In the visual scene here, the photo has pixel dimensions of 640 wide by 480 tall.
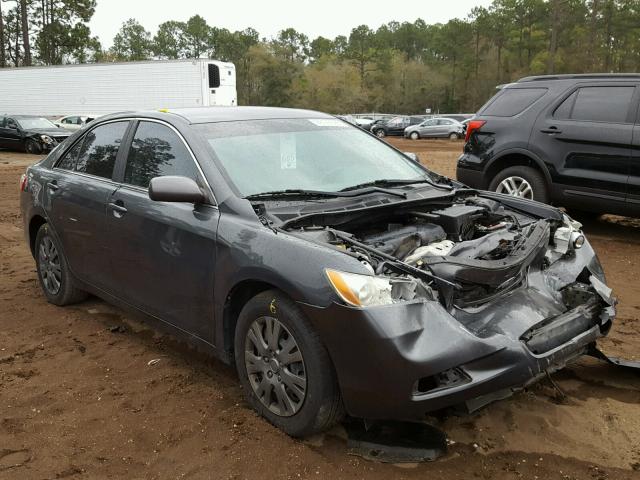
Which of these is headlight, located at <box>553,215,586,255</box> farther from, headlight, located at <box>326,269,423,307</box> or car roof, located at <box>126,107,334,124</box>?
car roof, located at <box>126,107,334,124</box>

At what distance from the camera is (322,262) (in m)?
2.82

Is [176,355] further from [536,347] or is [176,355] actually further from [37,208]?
[536,347]

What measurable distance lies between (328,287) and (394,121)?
3776cm

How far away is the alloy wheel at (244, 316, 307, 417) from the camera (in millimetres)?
2930

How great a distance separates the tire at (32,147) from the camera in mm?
21266

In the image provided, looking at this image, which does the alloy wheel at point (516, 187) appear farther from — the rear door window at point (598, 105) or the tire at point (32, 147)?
the tire at point (32, 147)

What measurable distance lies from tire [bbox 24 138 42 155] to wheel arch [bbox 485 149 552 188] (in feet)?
59.0

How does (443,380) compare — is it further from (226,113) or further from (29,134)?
(29,134)

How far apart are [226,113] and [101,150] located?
1.09 metres

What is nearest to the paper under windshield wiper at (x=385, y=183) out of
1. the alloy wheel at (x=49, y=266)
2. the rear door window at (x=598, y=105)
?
the alloy wheel at (x=49, y=266)

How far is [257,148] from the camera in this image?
377 cm

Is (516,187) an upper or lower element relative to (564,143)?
lower

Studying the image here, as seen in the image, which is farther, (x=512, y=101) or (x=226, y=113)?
(x=512, y=101)

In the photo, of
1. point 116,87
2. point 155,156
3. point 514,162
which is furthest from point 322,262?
point 116,87
